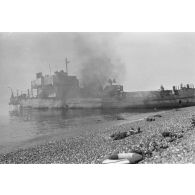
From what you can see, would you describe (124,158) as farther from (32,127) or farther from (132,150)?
(32,127)

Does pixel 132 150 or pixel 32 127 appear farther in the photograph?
pixel 32 127

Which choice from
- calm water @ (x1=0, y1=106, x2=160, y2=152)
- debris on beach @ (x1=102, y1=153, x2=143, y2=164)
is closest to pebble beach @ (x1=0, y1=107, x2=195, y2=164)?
debris on beach @ (x1=102, y1=153, x2=143, y2=164)

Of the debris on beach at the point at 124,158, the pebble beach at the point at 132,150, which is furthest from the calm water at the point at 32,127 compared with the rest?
the debris on beach at the point at 124,158

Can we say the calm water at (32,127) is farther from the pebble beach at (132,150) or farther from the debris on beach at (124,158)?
the debris on beach at (124,158)

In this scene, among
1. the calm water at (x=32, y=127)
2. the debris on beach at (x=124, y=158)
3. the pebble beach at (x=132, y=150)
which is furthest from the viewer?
the calm water at (x=32, y=127)

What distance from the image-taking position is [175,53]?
21.8 ft

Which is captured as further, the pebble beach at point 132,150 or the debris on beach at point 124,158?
the debris on beach at point 124,158

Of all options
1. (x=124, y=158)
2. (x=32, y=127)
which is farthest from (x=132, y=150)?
(x=32, y=127)

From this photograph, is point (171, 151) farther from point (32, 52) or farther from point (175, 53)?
point (32, 52)

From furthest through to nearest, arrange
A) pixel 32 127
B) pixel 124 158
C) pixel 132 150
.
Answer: pixel 32 127 < pixel 132 150 < pixel 124 158

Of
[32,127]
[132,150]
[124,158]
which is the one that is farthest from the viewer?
[32,127]

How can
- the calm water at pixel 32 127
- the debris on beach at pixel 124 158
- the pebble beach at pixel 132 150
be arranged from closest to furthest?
the pebble beach at pixel 132 150, the debris on beach at pixel 124 158, the calm water at pixel 32 127
